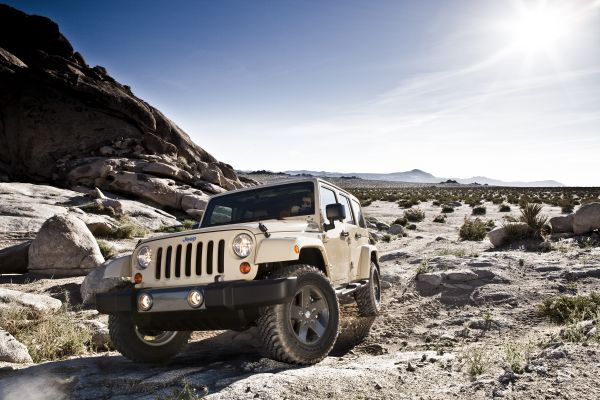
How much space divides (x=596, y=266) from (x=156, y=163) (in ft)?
76.3

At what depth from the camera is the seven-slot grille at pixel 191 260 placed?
4.31 meters

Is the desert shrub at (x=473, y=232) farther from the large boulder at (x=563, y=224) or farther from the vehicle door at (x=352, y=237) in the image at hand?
the vehicle door at (x=352, y=237)

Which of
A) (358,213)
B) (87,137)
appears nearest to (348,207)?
(358,213)

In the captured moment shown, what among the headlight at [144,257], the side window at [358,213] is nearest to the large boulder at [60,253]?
the headlight at [144,257]

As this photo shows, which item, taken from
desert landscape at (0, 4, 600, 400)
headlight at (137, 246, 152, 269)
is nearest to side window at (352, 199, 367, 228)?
desert landscape at (0, 4, 600, 400)

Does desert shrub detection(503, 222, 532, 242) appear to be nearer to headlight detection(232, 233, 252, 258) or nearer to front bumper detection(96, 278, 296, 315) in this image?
front bumper detection(96, 278, 296, 315)

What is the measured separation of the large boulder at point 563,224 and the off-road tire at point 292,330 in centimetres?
1182

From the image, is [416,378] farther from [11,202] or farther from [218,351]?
[11,202]

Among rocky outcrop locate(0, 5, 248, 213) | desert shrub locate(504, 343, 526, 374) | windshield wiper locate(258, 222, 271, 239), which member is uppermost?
rocky outcrop locate(0, 5, 248, 213)

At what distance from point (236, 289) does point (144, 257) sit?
1.47 metres

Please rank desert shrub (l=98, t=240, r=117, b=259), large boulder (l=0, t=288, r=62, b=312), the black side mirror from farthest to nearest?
1. desert shrub (l=98, t=240, r=117, b=259)
2. large boulder (l=0, t=288, r=62, b=312)
3. the black side mirror

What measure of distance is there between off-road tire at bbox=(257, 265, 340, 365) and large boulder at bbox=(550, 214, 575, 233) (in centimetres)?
1182

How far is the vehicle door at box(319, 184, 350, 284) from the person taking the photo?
5562 millimetres

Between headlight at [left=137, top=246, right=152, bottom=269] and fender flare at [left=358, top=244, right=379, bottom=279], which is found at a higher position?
headlight at [left=137, top=246, right=152, bottom=269]
